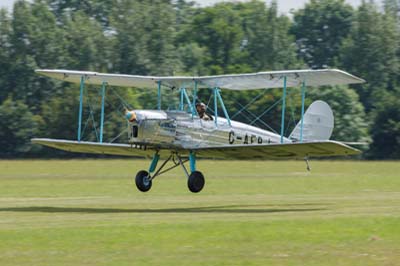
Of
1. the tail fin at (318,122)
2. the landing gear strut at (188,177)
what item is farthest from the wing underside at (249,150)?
the tail fin at (318,122)

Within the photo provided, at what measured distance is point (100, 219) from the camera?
1764 centimetres

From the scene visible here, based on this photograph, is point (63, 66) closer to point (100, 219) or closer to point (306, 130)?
point (306, 130)

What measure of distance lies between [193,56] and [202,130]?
5387 centimetres

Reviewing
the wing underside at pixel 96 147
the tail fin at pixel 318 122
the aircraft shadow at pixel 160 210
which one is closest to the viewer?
the aircraft shadow at pixel 160 210

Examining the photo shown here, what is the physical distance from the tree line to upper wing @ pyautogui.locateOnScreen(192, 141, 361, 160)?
1020 inches

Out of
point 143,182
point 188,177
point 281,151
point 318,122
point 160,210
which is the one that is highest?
point 318,122

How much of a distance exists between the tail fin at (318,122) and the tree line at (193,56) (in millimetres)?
24016

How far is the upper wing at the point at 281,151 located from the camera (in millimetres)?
20031

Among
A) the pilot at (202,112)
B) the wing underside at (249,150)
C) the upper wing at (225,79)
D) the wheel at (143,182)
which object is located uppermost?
the upper wing at (225,79)

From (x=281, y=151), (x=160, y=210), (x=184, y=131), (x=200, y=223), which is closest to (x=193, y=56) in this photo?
(x=184, y=131)

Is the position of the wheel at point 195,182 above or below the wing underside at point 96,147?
below

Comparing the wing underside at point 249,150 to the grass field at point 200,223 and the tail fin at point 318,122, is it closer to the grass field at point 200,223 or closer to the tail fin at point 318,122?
the grass field at point 200,223

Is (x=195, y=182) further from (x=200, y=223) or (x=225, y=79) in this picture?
(x=200, y=223)

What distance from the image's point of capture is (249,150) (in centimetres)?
2167
